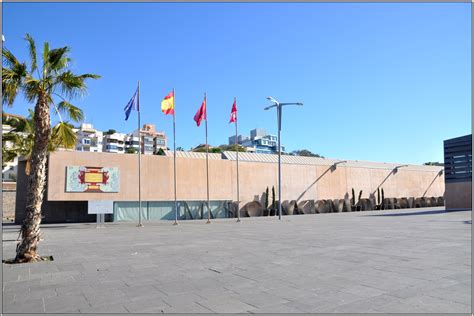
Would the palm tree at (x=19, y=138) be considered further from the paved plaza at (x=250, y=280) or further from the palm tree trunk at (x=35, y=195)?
the paved plaza at (x=250, y=280)

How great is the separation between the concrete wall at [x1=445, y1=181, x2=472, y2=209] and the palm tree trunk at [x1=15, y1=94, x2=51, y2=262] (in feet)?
138

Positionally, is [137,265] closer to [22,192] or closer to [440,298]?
[440,298]

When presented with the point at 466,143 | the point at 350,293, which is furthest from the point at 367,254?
the point at 466,143

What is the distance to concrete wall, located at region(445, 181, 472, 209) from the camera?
42062 mm

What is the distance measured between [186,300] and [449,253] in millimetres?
8098

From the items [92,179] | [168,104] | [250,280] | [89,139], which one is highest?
[89,139]

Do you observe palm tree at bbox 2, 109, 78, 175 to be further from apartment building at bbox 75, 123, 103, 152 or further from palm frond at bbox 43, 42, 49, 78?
apartment building at bbox 75, 123, 103, 152

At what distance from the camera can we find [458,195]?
42.7 meters

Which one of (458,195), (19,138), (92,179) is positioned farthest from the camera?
(458,195)

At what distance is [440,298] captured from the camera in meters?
6.47

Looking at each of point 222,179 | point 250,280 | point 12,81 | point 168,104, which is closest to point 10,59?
point 12,81

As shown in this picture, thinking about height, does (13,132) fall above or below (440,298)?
above

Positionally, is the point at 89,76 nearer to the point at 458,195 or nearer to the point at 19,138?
the point at 19,138

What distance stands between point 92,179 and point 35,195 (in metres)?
21.7
